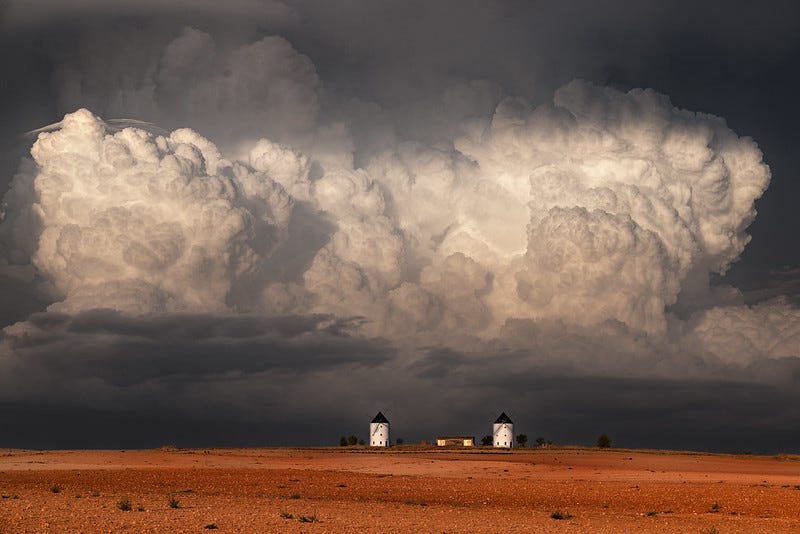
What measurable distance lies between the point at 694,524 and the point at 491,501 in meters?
14.6

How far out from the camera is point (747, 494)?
2520 inches

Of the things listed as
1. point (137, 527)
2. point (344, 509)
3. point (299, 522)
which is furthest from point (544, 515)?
point (137, 527)

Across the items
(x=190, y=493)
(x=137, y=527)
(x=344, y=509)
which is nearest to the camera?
(x=137, y=527)

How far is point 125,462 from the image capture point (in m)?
102

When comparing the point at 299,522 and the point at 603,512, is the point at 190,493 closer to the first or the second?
the point at 299,522

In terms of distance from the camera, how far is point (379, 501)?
54.3 m

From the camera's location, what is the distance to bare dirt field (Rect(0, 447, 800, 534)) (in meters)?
38.6

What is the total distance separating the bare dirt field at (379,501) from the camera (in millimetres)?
38562

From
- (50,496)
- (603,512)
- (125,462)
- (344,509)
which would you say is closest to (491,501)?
(603,512)

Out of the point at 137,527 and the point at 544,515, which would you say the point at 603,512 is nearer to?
the point at 544,515

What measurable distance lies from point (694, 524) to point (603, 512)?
6.36 meters

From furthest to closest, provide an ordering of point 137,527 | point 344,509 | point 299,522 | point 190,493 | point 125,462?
point 125,462 < point 190,493 < point 344,509 < point 299,522 < point 137,527

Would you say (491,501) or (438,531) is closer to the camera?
(438,531)

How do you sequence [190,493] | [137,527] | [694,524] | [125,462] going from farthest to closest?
[125,462] < [190,493] < [694,524] < [137,527]
